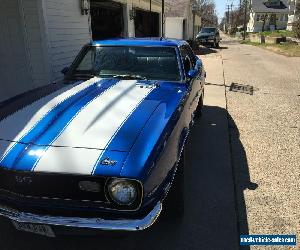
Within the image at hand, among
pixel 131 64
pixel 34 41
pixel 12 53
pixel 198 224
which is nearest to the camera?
pixel 198 224

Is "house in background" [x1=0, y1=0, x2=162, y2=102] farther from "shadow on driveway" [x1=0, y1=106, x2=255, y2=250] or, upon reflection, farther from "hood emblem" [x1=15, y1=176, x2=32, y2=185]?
"hood emblem" [x1=15, y1=176, x2=32, y2=185]

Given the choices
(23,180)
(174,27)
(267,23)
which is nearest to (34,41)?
(23,180)

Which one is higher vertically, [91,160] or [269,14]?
[269,14]

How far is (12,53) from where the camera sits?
7.20 metres

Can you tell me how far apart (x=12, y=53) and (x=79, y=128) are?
5007 mm

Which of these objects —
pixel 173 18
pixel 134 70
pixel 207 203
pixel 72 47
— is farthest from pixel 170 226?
pixel 173 18

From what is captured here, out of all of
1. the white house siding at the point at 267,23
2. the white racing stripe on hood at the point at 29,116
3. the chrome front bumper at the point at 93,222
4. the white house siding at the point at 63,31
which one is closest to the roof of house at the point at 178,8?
the white house siding at the point at 63,31

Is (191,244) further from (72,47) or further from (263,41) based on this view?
(263,41)

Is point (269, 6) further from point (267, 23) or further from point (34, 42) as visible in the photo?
point (34, 42)

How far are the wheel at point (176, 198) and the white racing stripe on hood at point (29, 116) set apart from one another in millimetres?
1339

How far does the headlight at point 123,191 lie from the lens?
2477 mm

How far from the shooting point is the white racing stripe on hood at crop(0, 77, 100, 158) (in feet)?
9.55

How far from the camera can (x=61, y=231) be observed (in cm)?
259

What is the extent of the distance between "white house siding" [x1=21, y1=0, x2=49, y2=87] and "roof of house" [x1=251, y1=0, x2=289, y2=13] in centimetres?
8512
